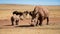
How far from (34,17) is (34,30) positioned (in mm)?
640

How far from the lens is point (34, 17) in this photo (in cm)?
793

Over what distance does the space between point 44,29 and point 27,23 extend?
40.9 inches

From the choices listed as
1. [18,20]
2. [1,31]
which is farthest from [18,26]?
[1,31]

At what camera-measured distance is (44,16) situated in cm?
815

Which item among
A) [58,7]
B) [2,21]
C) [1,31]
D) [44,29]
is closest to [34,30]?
[44,29]

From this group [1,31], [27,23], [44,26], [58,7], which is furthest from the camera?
[58,7]

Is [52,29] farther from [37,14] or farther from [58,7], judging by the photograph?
[58,7]

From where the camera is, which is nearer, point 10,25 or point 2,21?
point 10,25

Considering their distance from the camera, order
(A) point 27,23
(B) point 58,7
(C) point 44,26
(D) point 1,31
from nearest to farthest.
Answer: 1. (D) point 1,31
2. (C) point 44,26
3. (A) point 27,23
4. (B) point 58,7

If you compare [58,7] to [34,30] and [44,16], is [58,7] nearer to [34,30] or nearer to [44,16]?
[44,16]

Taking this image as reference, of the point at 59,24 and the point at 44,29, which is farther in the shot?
the point at 59,24

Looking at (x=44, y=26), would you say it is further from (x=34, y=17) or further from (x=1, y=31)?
(x=1, y=31)

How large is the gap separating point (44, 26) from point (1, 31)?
3.85ft

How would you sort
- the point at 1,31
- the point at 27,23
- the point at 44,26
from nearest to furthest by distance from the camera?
the point at 1,31 < the point at 44,26 < the point at 27,23
